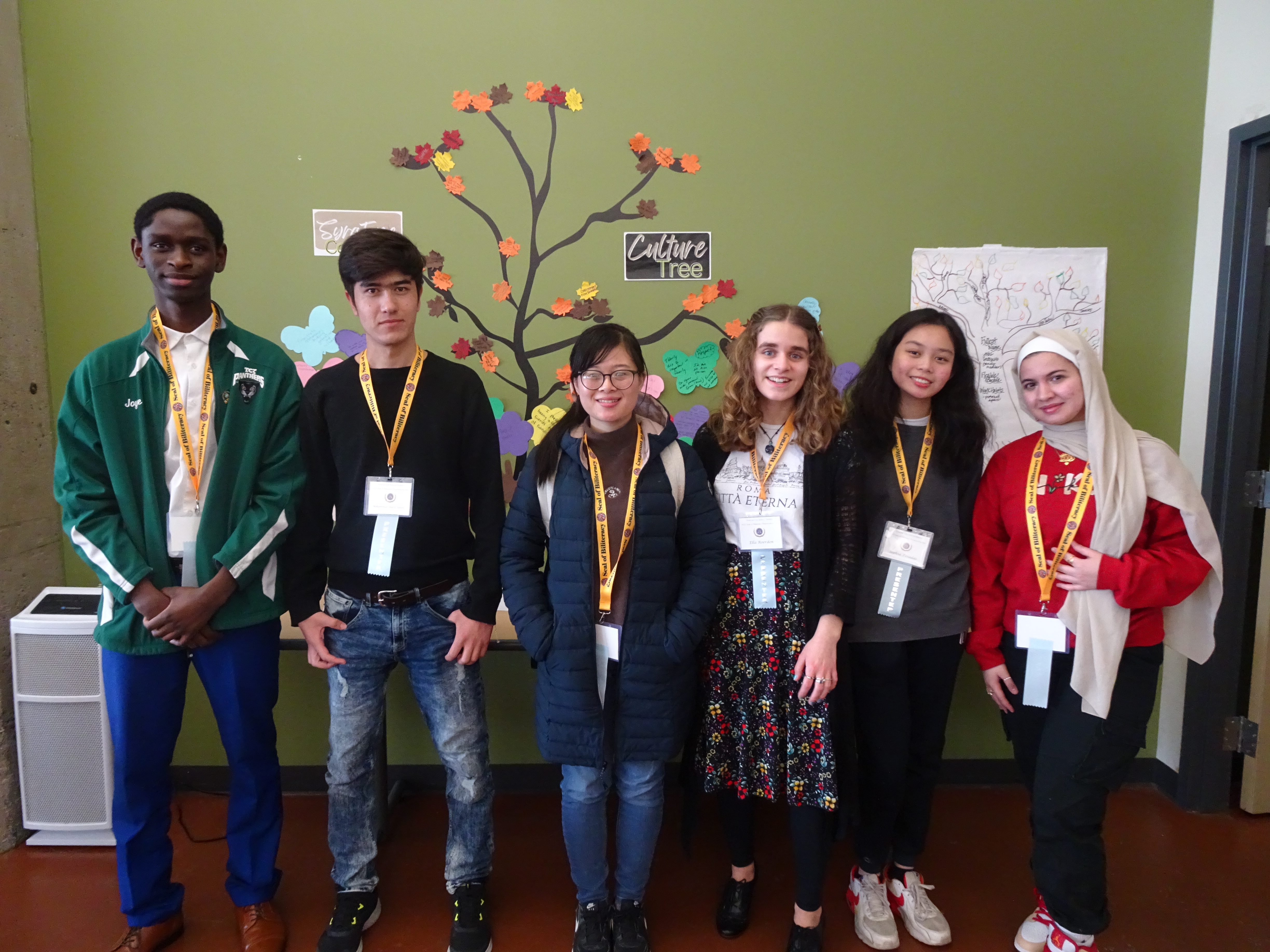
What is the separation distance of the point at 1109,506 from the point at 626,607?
1.20 meters

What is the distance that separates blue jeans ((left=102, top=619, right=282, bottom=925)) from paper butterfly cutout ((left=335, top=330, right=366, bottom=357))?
110cm

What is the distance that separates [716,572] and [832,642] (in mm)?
339

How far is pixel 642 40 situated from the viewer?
2.43 m

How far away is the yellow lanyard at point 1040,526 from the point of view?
170 cm

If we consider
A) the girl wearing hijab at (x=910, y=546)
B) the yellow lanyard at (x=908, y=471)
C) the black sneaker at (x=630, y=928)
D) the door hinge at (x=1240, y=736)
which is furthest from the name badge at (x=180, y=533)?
the door hinge at (x=1240, y=736)

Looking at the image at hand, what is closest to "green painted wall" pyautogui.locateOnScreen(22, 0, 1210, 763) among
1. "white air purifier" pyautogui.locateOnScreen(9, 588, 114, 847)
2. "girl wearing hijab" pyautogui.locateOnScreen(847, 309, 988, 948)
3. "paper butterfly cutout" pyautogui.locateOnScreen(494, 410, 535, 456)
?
"paper butterfly cutout" pyautogui.locateOnScreen(494, 410, 535, 456)

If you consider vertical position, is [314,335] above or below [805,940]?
above

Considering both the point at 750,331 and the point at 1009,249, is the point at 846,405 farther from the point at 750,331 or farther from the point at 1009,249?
the point at 1009,249

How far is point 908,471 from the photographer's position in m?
1.83

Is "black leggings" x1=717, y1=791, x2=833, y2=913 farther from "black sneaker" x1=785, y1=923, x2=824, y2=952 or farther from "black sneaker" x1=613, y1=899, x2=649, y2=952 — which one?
"black sneaker" x1=613, y1=899, x2=649, y2=952

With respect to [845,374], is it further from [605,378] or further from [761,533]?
[605,378]

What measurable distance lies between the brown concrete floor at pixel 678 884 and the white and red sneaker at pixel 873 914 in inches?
1.7

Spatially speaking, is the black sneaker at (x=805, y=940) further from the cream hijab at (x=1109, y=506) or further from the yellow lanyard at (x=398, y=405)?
the yellow lanyard at (x=398, y=405)

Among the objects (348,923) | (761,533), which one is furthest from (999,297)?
(348,923)
